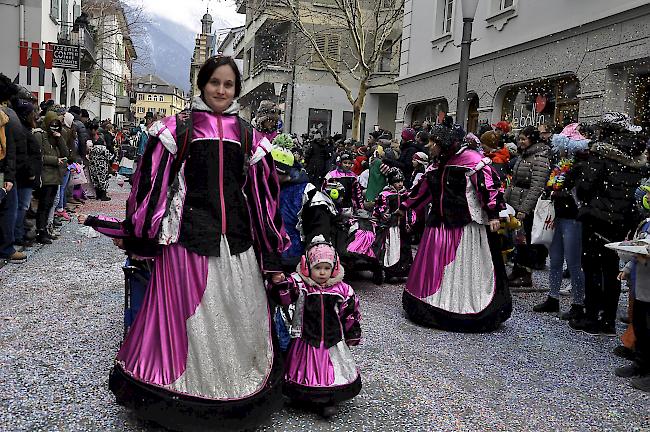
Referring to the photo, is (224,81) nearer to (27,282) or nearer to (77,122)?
(27,282)

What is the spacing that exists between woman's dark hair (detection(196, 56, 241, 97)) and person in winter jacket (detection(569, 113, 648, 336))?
3321 millimetres

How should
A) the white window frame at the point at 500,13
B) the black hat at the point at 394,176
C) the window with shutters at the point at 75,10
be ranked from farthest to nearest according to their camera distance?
the window with shutters at the point at 75,10 → the white window frame at the point at 500,13 → the black hat at the point at 394,176

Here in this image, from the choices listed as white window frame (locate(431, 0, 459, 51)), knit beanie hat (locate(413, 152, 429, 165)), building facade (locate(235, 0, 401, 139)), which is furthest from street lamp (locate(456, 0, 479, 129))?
building facade (locate(235, 0, 401, 139))

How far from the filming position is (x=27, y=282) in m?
6.32

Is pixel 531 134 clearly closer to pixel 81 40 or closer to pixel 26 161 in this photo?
pixel 26 161

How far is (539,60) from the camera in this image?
12.3 metres

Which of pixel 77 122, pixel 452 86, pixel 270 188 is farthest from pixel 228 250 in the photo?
pixel 452 86

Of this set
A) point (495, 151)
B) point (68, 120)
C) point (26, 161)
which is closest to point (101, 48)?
point (68, 120)

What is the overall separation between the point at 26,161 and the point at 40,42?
12.9 m

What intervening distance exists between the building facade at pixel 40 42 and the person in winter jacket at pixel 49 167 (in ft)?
7.84

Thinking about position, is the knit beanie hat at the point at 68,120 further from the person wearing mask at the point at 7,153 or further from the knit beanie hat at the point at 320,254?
the knit beanie hat at the point at 320,254

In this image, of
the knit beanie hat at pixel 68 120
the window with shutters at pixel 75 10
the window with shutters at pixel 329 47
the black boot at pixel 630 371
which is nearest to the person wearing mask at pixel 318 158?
the knit beanie hat at pixel 68 120

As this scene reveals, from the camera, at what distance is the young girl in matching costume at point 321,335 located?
3629 millimetres

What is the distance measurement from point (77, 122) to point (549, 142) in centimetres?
823
